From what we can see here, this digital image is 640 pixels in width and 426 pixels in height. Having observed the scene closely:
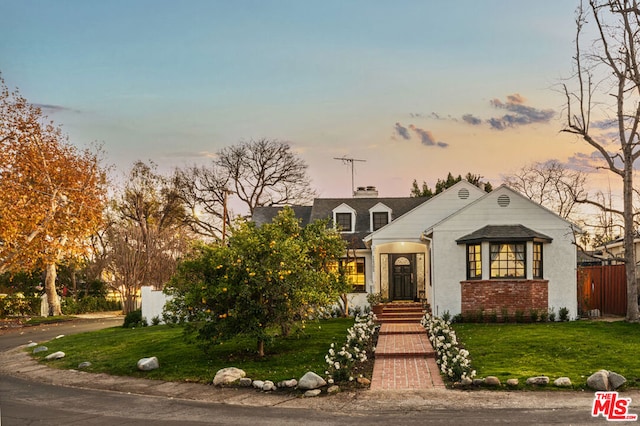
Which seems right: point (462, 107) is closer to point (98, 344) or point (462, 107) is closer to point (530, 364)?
point (530, 364)

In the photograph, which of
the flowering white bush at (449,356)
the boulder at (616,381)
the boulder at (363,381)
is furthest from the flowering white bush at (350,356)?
the boulder at (616,381)

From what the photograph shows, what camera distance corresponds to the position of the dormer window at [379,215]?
2928cm

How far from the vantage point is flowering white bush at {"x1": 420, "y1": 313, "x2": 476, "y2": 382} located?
12.1m

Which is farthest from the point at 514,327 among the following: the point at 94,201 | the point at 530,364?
the point at 94,201

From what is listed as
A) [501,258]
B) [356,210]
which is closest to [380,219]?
[356,210]

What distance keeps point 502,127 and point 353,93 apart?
741 centimetres

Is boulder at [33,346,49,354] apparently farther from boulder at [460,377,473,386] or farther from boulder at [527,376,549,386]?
boulder at [527,376,549,386]

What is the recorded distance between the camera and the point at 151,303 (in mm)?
26188

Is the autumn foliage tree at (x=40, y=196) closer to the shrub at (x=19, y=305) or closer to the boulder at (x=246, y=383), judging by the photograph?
the shrub at (x=19, y=305)

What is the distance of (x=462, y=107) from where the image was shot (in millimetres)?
22547

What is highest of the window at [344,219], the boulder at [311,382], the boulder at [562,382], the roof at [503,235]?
the window at [344,219]

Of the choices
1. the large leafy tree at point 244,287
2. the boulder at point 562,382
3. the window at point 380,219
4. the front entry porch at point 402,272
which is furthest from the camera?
the window at point 380,219

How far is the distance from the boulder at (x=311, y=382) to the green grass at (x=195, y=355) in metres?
0.72

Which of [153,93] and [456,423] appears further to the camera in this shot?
[153,93]
